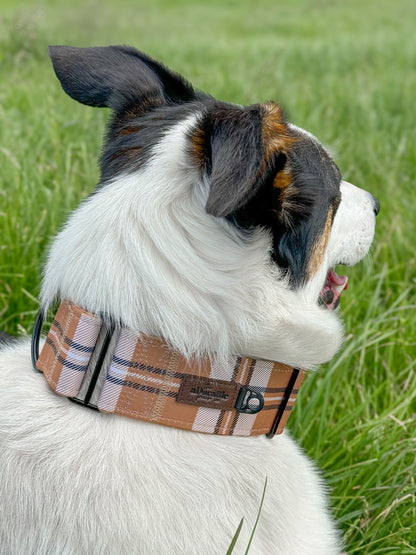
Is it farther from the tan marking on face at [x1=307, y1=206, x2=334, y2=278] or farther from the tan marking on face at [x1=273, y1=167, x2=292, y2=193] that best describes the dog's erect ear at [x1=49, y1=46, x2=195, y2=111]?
the tan marking on face at [x1=307, y1=206, x2=334, y2=278]

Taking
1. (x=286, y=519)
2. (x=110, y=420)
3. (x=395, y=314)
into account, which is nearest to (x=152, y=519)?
(x=110, y=420)

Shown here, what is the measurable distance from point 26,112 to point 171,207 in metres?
3.55

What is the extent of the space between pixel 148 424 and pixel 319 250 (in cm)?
61

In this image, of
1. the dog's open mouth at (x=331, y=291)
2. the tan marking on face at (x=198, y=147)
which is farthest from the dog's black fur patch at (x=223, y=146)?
the dog's open mouth at (x=331, y=291)

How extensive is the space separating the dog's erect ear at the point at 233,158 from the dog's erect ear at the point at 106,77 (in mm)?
418

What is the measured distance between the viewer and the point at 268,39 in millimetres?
10703

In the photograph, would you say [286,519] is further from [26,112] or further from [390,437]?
[26,112]

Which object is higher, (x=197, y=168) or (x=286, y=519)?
(x=197, y=168)

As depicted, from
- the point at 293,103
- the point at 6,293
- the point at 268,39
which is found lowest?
the point at 6,293

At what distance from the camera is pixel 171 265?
152cm

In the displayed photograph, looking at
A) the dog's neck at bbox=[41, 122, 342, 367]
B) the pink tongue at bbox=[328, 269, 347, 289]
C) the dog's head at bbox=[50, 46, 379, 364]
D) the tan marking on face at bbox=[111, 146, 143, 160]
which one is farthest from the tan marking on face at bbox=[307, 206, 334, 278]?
the tan marking on face at bbox=[111, 146, 143, 160]

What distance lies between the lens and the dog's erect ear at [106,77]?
1.82 m

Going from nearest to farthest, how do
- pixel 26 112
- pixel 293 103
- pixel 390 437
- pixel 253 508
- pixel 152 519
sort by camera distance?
pixel 152 519 < pixel 253 508 < pixel 390 437 < pixel 26 112 < pixel 293 103

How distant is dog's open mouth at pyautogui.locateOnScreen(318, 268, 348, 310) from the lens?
1911 millimetres
